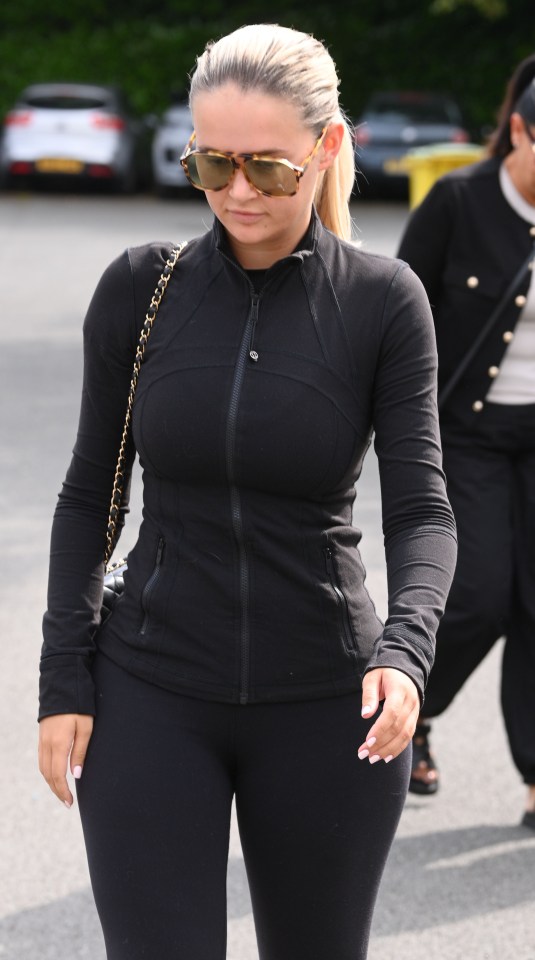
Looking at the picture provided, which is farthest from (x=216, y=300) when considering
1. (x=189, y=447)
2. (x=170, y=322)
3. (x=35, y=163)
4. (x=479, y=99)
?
(x=479, y=99)

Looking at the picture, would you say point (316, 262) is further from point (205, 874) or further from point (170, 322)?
point (205, 874)

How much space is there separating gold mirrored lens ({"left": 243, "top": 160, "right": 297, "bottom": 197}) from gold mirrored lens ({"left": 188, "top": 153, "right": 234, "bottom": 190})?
4 cm

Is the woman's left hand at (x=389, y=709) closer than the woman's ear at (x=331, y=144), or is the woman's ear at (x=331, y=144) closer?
the woman's left hand at (x=389, y=709)

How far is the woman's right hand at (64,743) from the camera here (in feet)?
8.18

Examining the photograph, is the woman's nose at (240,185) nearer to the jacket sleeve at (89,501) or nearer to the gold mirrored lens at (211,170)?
the gold mirrored lens at (211,170)

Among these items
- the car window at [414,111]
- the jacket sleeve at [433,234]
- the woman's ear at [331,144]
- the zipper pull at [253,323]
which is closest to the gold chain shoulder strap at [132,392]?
the zipper pull at [253,323]

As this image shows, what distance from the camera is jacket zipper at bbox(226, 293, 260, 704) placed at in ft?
8.02

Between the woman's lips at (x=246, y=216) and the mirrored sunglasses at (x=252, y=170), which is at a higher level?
the mirrored sunglasses at (x=252, y=170)

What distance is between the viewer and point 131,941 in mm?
2410

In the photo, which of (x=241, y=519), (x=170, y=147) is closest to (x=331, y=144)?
(x=241, y=519)

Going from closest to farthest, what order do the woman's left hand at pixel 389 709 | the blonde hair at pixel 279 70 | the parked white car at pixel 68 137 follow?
the woman's left hand at pixel 389 709, the blonde hair at pixel 279 70, the parked white car at pixel 68 137

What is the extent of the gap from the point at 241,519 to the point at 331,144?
0.62 meters

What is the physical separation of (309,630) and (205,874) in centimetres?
40

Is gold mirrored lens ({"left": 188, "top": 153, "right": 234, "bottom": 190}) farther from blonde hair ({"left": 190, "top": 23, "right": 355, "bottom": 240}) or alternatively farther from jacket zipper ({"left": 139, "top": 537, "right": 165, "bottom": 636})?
jacket zipper ({"left": 139, "top": 537, "right": 165, "bottom": 636})
